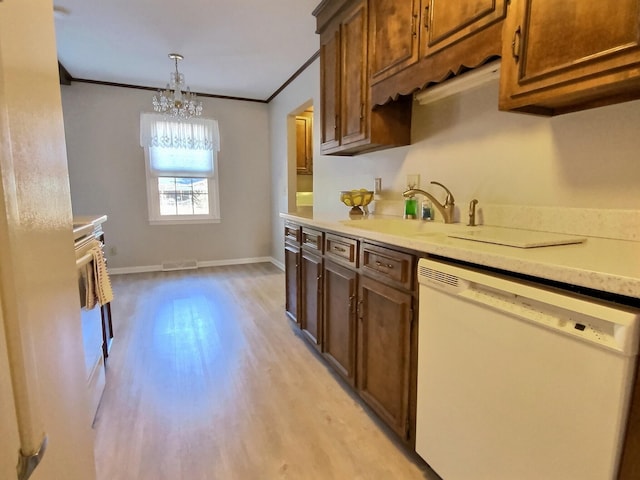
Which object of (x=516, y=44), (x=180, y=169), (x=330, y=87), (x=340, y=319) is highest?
(x=330, y=87)

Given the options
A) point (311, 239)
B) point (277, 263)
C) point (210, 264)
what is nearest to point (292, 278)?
point (311, 239)

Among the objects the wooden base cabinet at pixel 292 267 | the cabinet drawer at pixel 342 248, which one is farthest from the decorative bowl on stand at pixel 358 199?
the cabinet drawer at pixel 342 248

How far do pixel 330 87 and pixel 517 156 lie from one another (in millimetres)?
1460

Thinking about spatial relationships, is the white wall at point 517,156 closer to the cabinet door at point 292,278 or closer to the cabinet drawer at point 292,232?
the cabinet drawer at point 292,232

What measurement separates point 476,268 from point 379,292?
0.54 metres

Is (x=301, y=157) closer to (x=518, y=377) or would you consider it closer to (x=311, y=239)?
(x=311, y=239)

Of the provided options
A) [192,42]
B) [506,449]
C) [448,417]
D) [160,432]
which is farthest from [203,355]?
[192,42]

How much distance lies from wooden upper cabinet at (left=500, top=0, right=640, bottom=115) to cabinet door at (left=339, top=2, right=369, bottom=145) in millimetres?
1000

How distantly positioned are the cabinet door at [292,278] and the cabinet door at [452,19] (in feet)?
5.03

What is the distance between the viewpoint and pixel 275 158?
16.5 ft

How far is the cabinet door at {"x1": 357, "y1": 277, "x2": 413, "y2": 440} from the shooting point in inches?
55.9

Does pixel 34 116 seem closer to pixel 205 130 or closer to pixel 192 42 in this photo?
pixel 192 42

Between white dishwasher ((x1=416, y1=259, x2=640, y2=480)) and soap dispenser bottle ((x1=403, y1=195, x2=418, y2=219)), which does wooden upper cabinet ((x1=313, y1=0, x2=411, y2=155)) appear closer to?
soap dispenser bottle ((x1=403, y1=195, x2=418, y2=219))

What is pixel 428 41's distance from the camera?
61.1 inches
